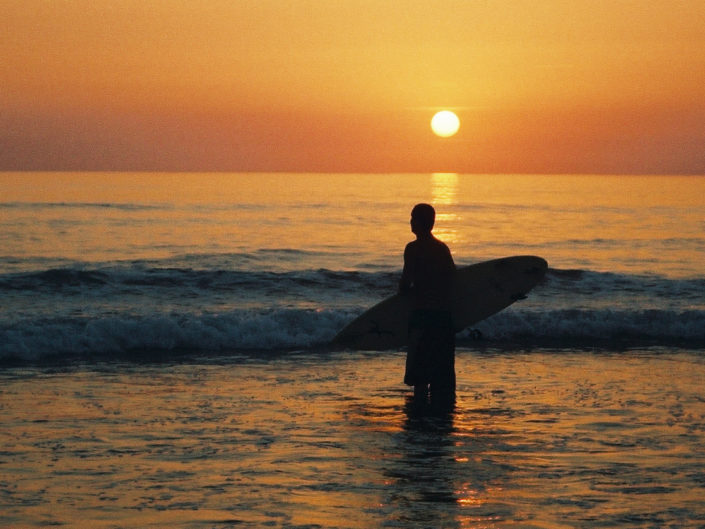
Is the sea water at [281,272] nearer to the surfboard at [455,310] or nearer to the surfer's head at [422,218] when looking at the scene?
the surfboard at [455,310]

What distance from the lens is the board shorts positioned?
923 centimetres

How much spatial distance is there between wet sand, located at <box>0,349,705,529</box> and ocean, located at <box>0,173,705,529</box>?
0.08 feet

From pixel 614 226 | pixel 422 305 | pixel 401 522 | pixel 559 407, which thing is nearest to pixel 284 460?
pixel 401 522

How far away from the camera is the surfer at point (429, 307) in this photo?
360 inches

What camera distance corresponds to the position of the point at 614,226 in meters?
42.5

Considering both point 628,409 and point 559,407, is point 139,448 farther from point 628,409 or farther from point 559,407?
point 628,409

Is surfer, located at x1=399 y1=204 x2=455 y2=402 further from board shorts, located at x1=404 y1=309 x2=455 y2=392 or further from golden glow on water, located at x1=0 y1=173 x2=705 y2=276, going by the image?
golden glow on water, located at x1=0 y1=173 x2=705 y2=276

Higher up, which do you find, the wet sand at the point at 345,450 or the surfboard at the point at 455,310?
the surfboard at the point at 455,310

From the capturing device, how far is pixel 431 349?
9266 millimetres

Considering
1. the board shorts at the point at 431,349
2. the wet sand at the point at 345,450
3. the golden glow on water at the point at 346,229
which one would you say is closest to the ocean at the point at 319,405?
the wet sand at the point at 345,450

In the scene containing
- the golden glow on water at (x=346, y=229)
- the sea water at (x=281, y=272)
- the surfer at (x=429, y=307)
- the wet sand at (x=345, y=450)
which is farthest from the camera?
the golden glow on water at (x=346, y=229)

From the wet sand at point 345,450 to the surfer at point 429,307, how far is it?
39 centimetres

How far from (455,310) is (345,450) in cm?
375

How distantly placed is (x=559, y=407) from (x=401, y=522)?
427 cm
